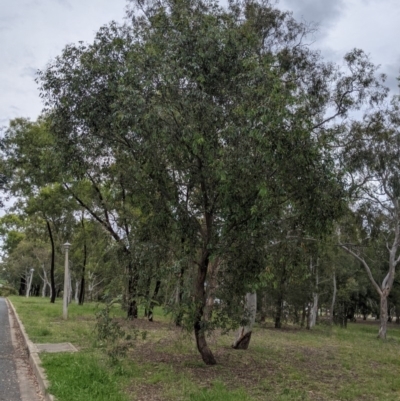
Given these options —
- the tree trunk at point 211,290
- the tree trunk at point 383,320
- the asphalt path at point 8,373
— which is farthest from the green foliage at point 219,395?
the tree trunk at point 383,320

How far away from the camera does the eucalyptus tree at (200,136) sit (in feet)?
23.8

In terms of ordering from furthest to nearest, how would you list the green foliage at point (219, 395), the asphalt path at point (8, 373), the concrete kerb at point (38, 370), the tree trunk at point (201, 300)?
the tree trunk at point (201, 300)
the asphalt path at point (8, 373)
the concrete kerb at point (38, 370)
the green foliage at point (219, 395)

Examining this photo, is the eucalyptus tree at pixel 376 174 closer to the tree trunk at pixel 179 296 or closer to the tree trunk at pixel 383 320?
the tree trunk at pixel 383 320

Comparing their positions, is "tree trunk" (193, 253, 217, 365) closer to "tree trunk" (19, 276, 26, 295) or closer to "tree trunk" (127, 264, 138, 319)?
"tree trunk" (127, 264, 138, 319)

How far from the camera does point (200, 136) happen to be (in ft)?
24.1

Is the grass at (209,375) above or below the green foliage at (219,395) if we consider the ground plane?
below

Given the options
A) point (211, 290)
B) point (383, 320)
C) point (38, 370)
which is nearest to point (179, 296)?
point (211, 290)

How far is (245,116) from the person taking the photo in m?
7.43

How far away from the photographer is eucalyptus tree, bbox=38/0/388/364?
7.25m

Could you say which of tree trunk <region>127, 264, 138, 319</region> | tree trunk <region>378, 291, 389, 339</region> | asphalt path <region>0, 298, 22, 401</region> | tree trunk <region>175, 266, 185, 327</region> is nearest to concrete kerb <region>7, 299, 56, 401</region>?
asphalt path <region>0, 298, 22, 401</region>

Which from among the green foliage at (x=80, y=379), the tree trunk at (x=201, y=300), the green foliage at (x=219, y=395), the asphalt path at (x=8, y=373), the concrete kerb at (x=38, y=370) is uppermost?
the tree trunk at (x=201, y=300)

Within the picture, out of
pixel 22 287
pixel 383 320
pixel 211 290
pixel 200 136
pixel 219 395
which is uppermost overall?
pixel 200 136

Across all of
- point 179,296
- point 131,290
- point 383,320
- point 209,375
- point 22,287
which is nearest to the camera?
point 179,296

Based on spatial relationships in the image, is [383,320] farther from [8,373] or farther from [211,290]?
[8,373]
